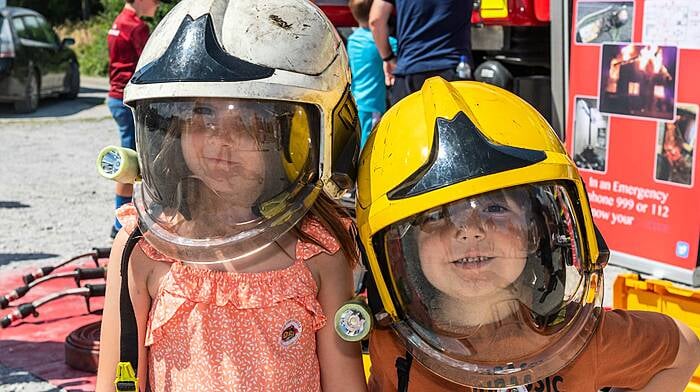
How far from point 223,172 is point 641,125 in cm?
410

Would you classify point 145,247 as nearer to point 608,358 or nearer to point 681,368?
point 608,358

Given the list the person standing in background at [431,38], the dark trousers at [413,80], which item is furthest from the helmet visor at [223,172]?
the person standing in background at [431,38]

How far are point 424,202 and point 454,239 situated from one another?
10cm

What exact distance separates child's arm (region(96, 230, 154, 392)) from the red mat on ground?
6.72 feet

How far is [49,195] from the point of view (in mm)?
8578

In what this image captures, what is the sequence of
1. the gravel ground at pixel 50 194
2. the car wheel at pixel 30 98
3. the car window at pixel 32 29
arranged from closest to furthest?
the gravel ground at pixel 50 194 → the car wheel at pixel 30 98 → the car window at pixel 32 29

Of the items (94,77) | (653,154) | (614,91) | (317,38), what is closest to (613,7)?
(614,91)

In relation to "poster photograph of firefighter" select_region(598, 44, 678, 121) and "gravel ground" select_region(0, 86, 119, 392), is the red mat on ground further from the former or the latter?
"poster photograph of firefighter" select_region(598, 44, 678, 121)

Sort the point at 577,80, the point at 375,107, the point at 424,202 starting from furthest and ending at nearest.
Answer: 1. the point at 375,107
2. the point at 577,80
3. the point at 424,202

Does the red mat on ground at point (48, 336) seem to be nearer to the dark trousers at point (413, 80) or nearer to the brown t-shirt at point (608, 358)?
the dark trousers at point (413, 80)

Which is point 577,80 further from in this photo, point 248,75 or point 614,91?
point 248,75

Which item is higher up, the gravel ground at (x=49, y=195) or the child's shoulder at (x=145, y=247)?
the child's shoulder at (x=145, y=247)

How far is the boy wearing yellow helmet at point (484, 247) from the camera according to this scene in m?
1.77

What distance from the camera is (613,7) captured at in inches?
219
